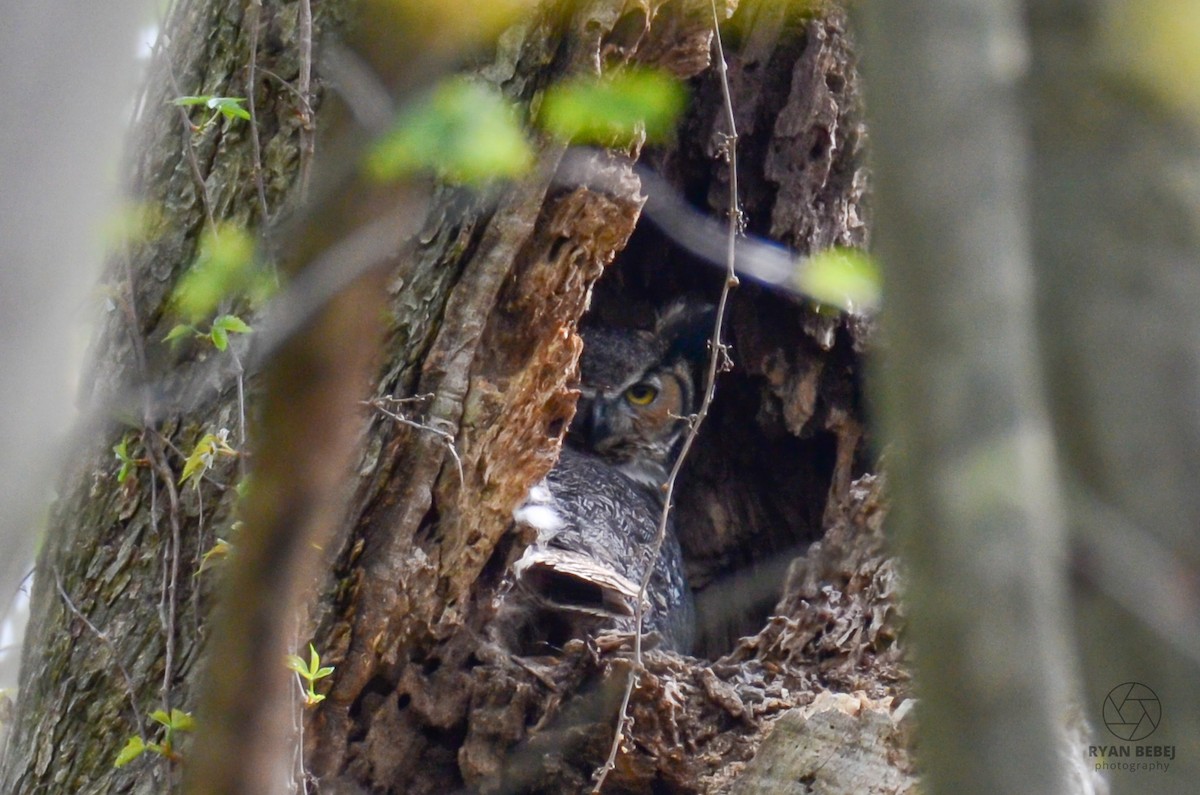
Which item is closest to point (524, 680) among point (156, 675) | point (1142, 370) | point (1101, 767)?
point (156, 675)

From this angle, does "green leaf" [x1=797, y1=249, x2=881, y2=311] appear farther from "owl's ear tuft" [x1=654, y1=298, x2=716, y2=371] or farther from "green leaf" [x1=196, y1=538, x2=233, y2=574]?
"owl's ear tuft" [x1=654, y1=298, x2=716, y2=371]

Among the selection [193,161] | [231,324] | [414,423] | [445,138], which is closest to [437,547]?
[414,423]

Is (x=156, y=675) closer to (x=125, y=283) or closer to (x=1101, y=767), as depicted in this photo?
(x=125, y=283)

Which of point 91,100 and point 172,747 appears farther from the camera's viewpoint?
point 172,747

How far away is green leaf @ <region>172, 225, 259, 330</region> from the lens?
2.14m

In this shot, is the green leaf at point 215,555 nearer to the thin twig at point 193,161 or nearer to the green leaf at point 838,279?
the thin twig at point 193,161

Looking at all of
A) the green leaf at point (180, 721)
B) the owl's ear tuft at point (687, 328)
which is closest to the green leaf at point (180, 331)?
the green leaf at point (180, 721)

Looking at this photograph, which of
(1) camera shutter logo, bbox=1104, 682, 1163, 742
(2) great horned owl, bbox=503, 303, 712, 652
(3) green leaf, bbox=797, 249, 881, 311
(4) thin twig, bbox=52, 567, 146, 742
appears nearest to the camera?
(1) camera shutter logo, bbox=1104, 682, 1163, 742

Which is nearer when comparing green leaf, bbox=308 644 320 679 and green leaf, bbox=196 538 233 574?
green leaf, bbox=196 538 233 574

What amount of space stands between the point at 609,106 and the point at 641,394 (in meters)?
2.87

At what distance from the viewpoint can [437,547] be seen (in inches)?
101

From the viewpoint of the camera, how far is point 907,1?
82 cm

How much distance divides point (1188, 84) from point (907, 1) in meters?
0.25

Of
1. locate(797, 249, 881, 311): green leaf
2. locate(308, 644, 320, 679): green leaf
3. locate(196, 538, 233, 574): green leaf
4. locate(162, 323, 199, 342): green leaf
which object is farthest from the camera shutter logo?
locate(162, 323, 199, 342): green leaf
